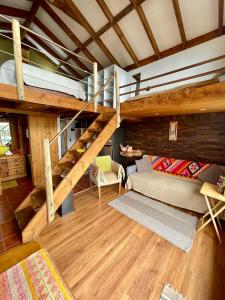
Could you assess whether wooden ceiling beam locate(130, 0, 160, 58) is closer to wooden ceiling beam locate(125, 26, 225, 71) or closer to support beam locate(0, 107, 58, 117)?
wooden ceiling beam locate(125, 26, 225, 71)

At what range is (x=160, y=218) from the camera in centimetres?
231

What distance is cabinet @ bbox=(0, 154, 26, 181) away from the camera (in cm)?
378

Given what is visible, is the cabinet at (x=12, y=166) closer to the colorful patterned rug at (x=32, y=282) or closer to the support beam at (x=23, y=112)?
the support beam at (x=23, y=112)

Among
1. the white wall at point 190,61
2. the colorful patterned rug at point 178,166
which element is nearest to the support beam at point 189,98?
the colorful patterned rug at point 178,166

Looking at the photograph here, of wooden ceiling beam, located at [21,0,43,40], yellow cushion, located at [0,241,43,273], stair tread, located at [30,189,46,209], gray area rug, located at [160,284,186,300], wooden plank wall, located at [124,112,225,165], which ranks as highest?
wooden ceiling beam, located at [21,0,43,40]

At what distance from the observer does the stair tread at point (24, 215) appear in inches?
77.8

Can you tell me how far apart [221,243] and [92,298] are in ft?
5.72

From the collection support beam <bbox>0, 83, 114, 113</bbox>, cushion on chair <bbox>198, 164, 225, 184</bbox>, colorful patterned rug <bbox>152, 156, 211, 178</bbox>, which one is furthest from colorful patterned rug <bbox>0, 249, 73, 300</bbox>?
colorful patterned rug <bbox>152, 156, 211, 178</bbox>

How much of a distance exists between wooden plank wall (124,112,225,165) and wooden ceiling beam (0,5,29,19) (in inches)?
174

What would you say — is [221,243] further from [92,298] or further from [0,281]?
[0,281]

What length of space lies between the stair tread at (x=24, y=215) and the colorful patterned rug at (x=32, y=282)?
616 mm

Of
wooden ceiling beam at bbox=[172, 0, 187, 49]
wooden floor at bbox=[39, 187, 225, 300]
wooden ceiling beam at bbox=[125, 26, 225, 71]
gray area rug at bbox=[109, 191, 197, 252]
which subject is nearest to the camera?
wooden floor at bbox=[39, 187, 225, 300]

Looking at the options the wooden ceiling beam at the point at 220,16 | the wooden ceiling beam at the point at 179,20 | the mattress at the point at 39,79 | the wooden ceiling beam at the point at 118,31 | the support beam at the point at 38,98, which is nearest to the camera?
the support beam at the point at 38,98

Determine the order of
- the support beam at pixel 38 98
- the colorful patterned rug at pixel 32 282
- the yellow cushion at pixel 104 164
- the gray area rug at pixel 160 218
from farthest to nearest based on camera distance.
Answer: the yellow cushion at pixel 104 164 → the gray area rug at pixel 160 218 → the support beam at pixel 38 98 → the colorful patterned rug at pixel 32 282
